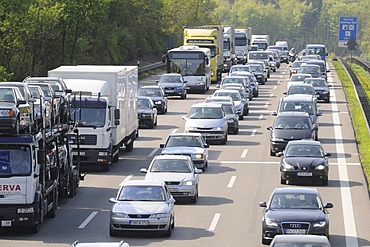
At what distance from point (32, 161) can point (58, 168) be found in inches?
157

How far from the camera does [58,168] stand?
3238 cm

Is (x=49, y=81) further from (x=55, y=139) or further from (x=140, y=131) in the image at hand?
(x=140, y=131)

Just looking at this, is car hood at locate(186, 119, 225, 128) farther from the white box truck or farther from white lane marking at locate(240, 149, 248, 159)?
the white box truck

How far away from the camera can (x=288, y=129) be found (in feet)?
150

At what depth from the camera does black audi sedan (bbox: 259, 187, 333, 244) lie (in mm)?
27016

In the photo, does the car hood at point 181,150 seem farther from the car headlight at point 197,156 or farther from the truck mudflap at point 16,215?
the truck mudflap at point 16,215

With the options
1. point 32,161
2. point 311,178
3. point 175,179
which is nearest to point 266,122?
point 311,178

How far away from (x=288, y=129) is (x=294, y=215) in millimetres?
18504

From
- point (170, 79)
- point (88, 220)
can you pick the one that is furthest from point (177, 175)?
point (170, 79)

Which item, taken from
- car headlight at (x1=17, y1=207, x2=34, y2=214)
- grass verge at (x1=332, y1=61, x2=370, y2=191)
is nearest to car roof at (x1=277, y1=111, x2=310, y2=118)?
grass verge at (x1=332, y1=61, x2=370, y2=191)

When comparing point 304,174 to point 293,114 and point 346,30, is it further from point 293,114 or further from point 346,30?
point 346,30

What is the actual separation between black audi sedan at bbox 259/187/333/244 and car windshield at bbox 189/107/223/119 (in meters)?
21.0

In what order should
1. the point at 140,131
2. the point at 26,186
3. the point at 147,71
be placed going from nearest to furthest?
1. the point at 26,186
2. the point at 140,131
3. the point at 147,71

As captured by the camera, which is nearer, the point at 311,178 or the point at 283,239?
the point at 283,239
